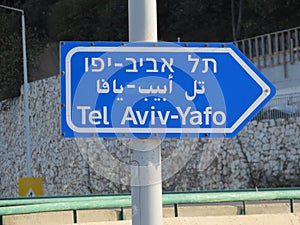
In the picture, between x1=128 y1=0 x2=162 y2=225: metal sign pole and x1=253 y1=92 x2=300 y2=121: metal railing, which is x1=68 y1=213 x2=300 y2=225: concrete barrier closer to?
x1=128 y1=0 x2=162 y2=225: metal sign pole

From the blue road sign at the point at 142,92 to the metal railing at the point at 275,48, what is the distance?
32.9m

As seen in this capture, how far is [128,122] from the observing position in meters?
3.65

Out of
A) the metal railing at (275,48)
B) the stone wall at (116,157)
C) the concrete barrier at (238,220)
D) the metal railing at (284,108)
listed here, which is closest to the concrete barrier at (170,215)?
the concrete barrier at (238,220)

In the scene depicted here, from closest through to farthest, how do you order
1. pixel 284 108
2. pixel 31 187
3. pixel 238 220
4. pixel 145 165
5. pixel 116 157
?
pixel 145 165
pixel 238 220
pixel 31 187
pixel 116 157
pixel 284 108

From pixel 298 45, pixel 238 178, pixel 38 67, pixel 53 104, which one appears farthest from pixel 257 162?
pixel 38 67

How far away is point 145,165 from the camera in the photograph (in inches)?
142

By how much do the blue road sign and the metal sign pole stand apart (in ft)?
0.15

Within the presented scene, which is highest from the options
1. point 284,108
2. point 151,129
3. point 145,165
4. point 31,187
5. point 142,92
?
point 284,108

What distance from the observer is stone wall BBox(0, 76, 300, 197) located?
30.8 meters

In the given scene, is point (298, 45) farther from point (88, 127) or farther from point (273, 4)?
point (88, 127)

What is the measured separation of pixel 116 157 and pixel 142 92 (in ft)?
89.5

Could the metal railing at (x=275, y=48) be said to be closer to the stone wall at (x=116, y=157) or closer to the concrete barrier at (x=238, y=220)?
the stone wall at (x=116, y=157)

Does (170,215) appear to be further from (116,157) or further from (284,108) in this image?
(284,108)

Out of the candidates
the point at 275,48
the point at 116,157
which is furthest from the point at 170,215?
the point at 275,48
